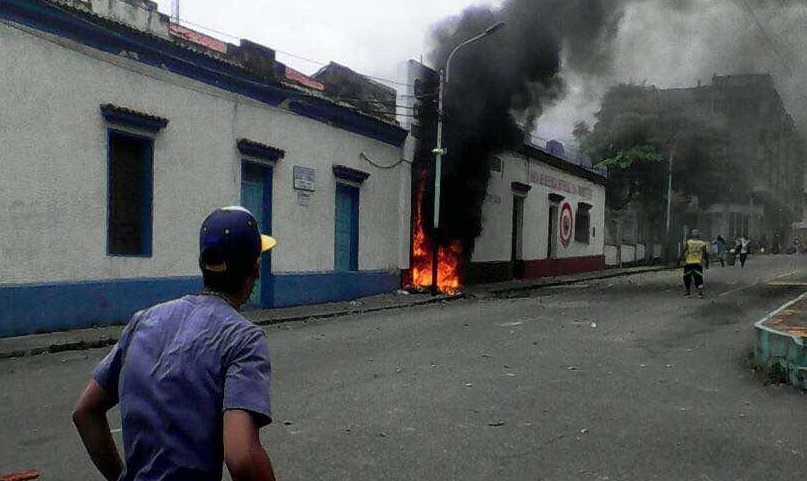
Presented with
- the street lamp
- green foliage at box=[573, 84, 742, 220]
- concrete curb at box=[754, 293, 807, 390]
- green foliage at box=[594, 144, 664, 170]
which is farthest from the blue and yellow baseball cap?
green foliage at box=[594, 144, 664, 170]

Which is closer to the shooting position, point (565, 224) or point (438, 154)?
point (438, 154)

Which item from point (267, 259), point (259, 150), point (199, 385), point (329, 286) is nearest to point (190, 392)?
point (199, 385)

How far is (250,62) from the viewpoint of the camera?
14.2 meters

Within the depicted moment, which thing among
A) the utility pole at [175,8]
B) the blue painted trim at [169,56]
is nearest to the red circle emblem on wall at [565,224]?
the blue painted trim at [169,56]

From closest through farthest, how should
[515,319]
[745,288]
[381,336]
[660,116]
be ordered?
[381,336]
[515,319]
[745,288]
[660,116]

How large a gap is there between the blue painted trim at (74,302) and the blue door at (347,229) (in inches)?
210

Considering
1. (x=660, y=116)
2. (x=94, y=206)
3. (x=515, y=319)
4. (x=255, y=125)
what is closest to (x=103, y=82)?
(x=94, y=206)

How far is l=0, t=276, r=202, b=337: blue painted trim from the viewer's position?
961 cm

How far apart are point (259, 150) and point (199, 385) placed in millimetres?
12871

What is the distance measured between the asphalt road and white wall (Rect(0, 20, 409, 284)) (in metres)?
2.43

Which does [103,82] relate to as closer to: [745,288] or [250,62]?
[250,62]

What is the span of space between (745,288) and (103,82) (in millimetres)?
17667

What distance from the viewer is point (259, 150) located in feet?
46.4

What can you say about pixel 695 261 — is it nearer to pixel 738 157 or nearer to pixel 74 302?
pixel 74 302
